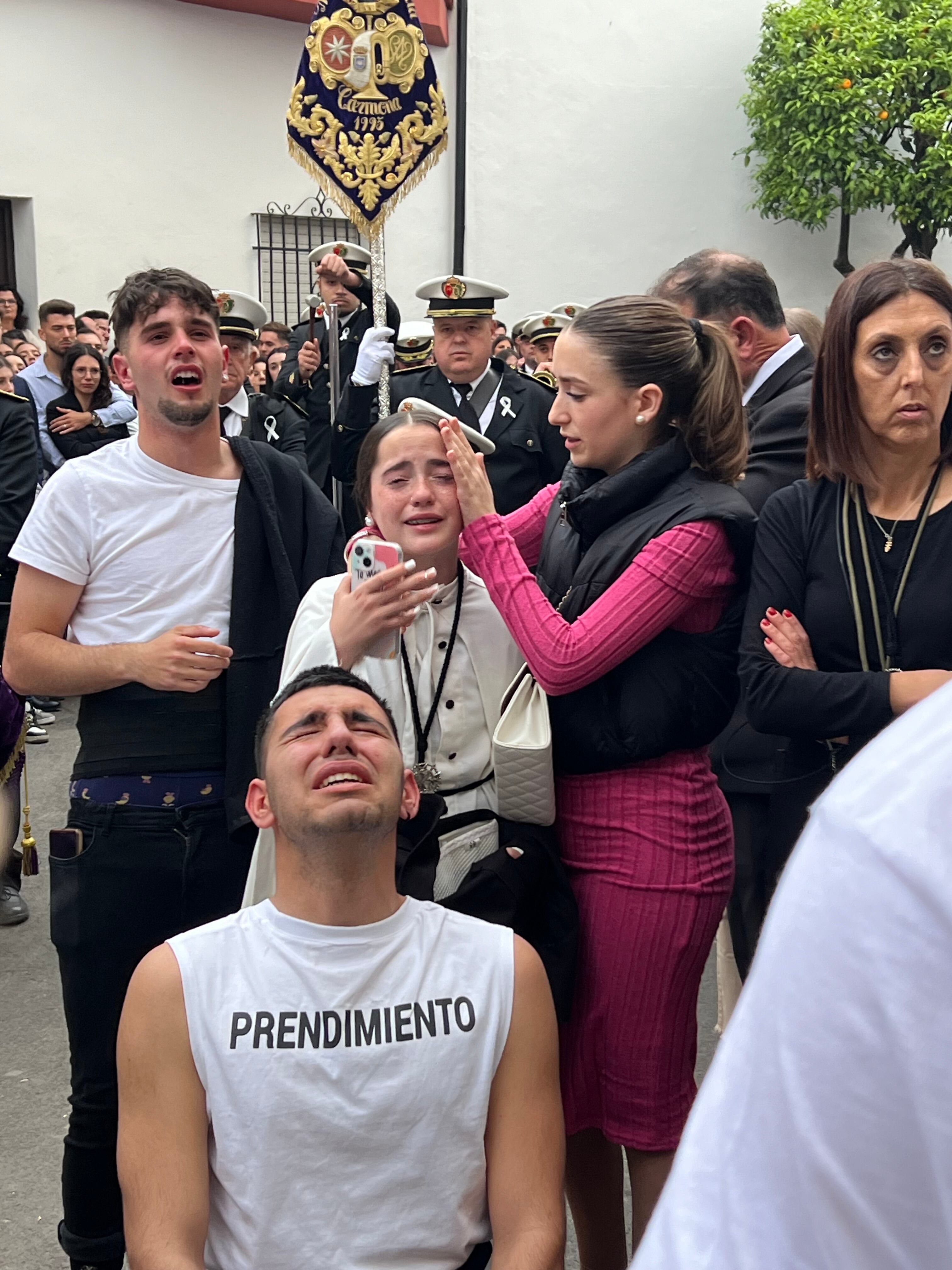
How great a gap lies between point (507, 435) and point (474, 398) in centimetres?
30

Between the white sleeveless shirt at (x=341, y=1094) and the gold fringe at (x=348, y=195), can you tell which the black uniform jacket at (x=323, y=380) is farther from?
the white sleeveless shirt at (x=341, y=1094)

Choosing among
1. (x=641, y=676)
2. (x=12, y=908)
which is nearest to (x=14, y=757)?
(x=12, y=908)

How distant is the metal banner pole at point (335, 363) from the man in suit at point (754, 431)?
2716 mm

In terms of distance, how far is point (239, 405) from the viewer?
22.9 feet

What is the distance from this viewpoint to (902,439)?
2.61 meters

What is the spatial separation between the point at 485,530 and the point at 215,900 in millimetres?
944

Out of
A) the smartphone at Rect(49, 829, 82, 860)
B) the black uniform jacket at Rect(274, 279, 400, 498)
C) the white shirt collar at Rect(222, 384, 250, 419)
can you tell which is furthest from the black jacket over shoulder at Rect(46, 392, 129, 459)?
the smartphone at Rect(49, 829, 82, 860)

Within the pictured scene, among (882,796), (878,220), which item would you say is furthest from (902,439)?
(878,220)

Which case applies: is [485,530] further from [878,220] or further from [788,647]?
[878,220]

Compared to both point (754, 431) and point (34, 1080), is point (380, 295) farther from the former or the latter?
point (34, 1080)

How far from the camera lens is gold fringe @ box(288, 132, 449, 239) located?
20.5 feet

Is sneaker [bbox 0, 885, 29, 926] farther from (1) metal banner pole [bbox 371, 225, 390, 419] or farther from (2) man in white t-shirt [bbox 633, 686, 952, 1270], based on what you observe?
(2) man in white t-shirt [bbox 633, 686, 952, 1270]

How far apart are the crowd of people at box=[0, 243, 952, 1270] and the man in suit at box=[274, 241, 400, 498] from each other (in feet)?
11.3

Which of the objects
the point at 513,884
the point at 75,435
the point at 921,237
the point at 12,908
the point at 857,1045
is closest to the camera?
the point at 857,1045
